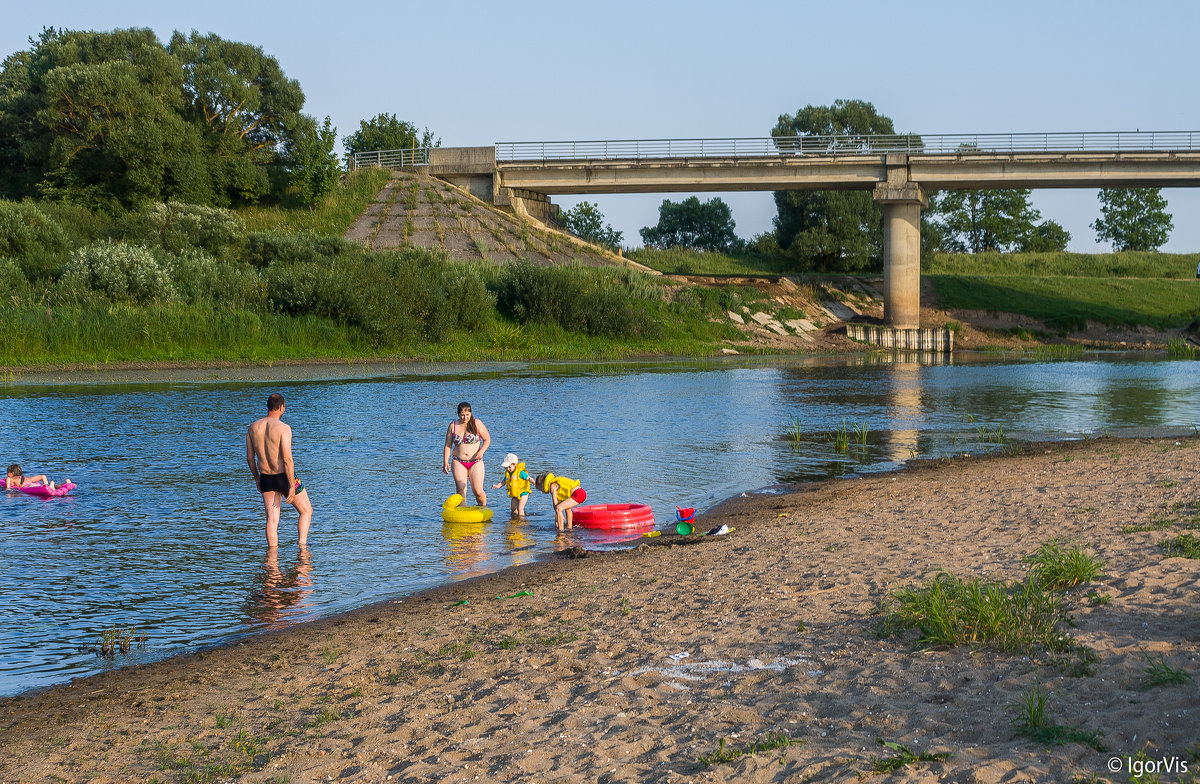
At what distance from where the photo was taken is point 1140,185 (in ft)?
192

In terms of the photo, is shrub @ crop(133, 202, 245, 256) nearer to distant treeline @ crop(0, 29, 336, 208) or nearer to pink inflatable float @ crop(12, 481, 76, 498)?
distant treeline @ crop(0, 29, 336, 208)

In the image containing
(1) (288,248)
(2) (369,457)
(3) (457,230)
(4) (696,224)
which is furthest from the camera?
(4) (696,224)

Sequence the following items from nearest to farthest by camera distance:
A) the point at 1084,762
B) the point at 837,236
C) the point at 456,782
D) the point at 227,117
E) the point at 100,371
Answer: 1. the point at 1084,762
2. the point at 456,782
3. the point at 100,371
4. the point at 227,117
5. the point at 837,236

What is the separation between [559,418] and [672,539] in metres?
12.6

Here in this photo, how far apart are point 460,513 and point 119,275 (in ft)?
106

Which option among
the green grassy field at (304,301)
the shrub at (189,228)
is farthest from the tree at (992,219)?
the shrub at (189,228)

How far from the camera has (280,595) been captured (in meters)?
10.2

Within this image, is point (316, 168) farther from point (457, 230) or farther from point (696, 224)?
point (696, 224)

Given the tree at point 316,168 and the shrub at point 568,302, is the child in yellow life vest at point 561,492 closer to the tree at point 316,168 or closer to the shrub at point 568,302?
the shrub at point 568,302

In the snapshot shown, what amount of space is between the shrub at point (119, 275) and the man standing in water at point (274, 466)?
31.9 metres

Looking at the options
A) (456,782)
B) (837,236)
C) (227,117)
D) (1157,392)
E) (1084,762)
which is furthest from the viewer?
(837,236)

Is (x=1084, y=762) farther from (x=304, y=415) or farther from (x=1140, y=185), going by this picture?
(x=1140, y=185)

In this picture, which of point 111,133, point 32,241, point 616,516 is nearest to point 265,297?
point 32,241

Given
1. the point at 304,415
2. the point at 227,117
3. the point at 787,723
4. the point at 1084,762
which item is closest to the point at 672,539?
the point at 787,723
